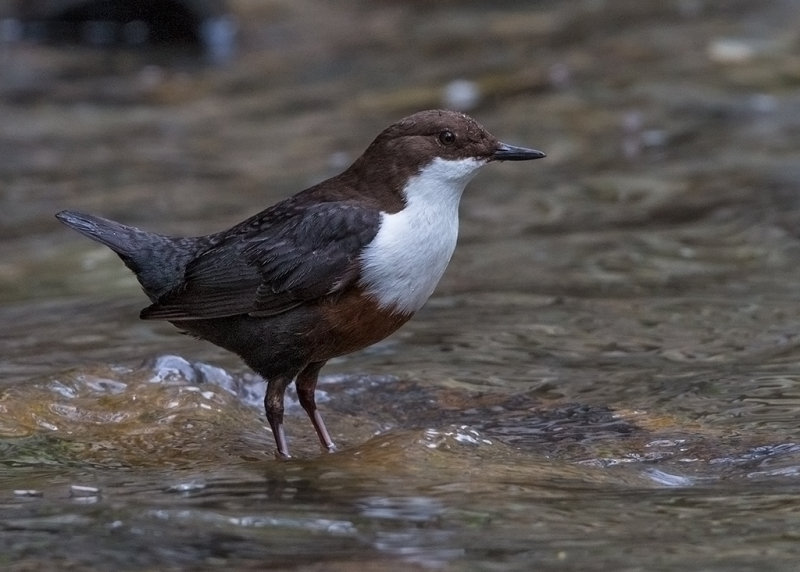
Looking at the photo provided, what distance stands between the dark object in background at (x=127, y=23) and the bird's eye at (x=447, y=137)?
874 centimetres

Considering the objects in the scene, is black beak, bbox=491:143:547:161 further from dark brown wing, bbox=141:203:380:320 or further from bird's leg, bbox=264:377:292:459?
bird's leg, bbox=264:377:292:459

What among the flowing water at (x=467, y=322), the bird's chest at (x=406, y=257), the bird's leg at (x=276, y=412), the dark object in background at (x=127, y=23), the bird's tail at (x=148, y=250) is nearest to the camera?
the flowing water at (x=467, y=322)

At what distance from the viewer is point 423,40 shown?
11.9 meters

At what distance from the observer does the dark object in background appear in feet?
41.5

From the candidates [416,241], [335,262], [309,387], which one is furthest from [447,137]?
[309,387]

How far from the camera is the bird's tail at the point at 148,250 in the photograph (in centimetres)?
448

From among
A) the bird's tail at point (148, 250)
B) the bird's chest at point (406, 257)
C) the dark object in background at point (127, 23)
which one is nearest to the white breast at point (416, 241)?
the bird's chest at point (406, 257)

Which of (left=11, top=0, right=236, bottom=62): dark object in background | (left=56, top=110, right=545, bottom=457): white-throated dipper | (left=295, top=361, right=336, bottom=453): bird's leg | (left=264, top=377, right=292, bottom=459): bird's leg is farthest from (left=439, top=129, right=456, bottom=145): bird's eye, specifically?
(left=11, top=0, right=236, bottom=62): dark object in background

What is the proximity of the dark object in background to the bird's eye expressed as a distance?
28.7 ft

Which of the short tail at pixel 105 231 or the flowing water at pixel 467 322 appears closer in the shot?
the flowing water at pixel 467 322

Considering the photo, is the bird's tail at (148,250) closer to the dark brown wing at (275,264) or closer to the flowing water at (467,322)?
the dark brown wing at (275,264)

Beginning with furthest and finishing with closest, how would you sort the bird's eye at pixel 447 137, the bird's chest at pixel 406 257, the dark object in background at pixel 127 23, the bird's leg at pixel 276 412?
the dark object in background at pixel 127 23
the bird's eye at pixel 447 137
the bird's leg at pixel 276 412
the bird's chest at pixel 406 257

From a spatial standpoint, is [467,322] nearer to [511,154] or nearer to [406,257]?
[511,154]

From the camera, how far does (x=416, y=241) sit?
3953 millimetres
